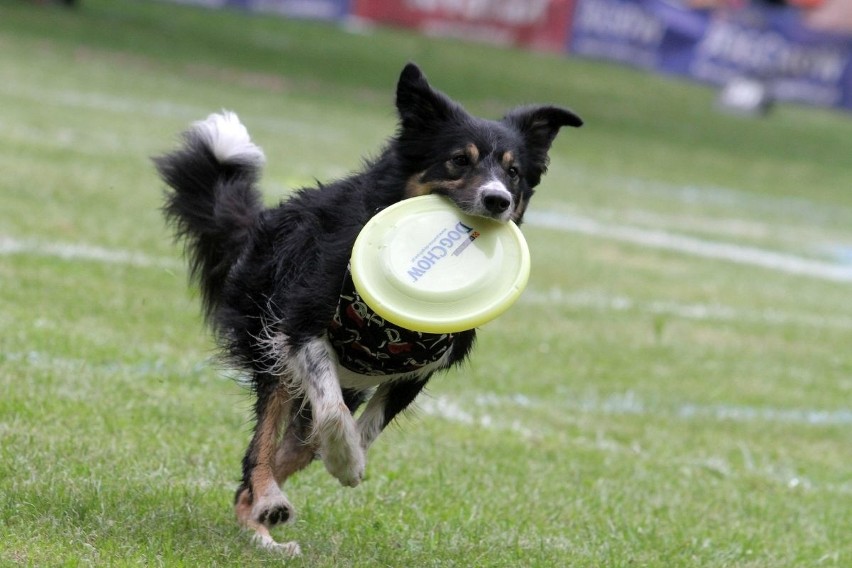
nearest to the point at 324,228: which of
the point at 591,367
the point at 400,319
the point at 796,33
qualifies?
the point at 400,319

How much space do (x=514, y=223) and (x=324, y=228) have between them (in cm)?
73

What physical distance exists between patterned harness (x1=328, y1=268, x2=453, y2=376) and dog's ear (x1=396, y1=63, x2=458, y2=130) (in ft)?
2.08

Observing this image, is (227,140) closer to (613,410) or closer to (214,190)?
(214,190)

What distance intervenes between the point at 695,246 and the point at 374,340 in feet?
34.0

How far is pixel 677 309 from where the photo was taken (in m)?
11.4

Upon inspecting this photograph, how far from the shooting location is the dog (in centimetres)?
496

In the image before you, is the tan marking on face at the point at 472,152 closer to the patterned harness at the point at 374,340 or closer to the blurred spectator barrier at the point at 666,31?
the patterned harness at the point at 374,340

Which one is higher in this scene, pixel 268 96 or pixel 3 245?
pixel 3 245

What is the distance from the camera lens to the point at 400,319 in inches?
188

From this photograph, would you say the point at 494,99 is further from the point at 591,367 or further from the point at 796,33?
the point at 591,367

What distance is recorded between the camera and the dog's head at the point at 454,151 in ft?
16.5

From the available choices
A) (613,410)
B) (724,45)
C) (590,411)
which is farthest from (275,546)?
(724,45)

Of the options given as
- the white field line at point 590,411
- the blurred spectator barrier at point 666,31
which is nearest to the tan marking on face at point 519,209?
the white field line at point 590,411

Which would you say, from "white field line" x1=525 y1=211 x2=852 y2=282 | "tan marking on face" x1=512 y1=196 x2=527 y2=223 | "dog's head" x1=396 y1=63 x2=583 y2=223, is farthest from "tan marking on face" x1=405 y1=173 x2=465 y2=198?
"white field line" x1=525 y1=211 x2=852 y2=282
